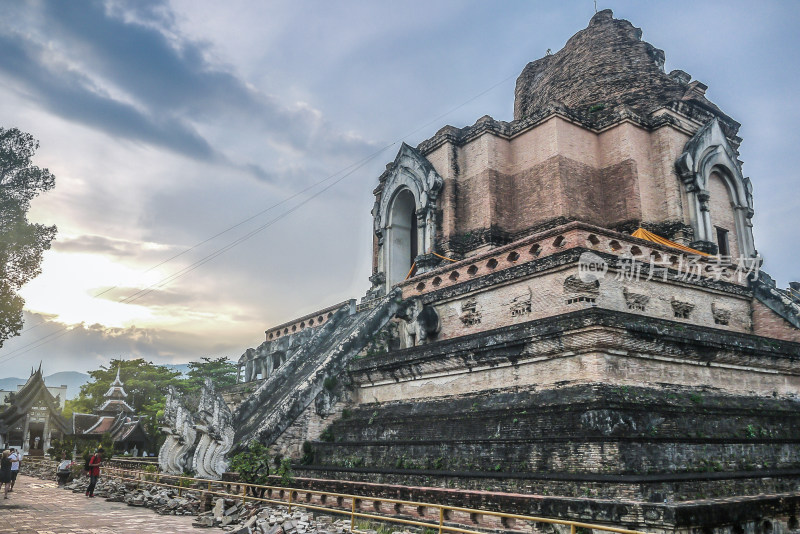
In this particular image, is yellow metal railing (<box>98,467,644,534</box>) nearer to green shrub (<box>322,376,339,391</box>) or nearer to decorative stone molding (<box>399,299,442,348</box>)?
green shrub (<box>322,376,339,391</box>)

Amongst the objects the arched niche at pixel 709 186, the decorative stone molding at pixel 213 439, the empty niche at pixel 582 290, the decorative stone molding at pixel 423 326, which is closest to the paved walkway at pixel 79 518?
the decorative stone molding at pixel 213 439

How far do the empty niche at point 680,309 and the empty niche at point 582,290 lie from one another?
2091 millimetres

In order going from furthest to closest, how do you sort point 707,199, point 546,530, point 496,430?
1. point 707,199
2. point 496,430
3. point 546,530

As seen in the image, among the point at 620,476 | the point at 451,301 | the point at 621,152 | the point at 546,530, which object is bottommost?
the point at 546,530

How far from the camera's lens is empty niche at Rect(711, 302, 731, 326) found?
→ 12.4m

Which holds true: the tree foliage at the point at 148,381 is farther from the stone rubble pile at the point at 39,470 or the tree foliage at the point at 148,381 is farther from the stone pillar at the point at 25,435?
the stone rubble pile at the point at 39,470

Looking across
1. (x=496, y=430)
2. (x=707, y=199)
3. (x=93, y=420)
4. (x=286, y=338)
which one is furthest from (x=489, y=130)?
(x=93, y=420)

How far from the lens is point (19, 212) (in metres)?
18.3

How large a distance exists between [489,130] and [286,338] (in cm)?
871

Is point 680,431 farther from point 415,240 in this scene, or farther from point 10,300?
point 10,300

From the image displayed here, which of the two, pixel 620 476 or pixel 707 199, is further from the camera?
pixel 707 199

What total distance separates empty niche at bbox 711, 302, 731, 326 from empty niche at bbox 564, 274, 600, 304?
11.6 ft

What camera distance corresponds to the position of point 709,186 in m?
16.6

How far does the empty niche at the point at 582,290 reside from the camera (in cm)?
1045
